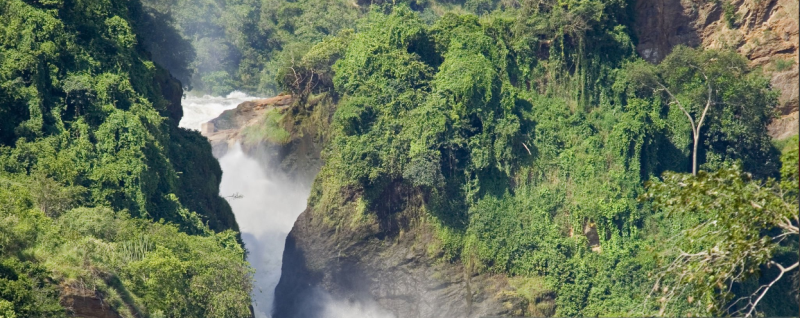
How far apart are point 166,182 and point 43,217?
392 inches

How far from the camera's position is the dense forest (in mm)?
40594

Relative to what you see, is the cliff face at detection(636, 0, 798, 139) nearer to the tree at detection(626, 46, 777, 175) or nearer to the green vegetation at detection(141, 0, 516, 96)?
the tree at detection(626, 46, 777, 175)

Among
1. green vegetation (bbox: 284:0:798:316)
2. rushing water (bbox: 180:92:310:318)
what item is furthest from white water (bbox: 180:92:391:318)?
green vegetation (bbox: 284:0:798:316)

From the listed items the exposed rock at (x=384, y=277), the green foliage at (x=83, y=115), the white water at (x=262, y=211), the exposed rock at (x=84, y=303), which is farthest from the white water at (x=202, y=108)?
the exposed rock at (x=84, y=303)


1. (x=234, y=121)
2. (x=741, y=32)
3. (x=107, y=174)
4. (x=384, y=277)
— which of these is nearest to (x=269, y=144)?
(x=234, y=121)

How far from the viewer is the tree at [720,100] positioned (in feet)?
154

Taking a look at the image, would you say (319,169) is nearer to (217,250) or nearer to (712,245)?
(217,250)

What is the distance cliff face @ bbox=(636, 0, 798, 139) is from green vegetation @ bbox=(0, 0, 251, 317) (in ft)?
58.4

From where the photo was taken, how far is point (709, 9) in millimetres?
49062

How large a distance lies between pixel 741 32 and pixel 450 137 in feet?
38.3

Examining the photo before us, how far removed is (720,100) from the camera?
47.2 meters

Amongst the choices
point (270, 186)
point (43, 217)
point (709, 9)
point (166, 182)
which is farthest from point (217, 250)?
point (709, 9)

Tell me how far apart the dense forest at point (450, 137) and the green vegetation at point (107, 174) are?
3.4 inches

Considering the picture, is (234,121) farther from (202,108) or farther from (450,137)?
(450,137)
